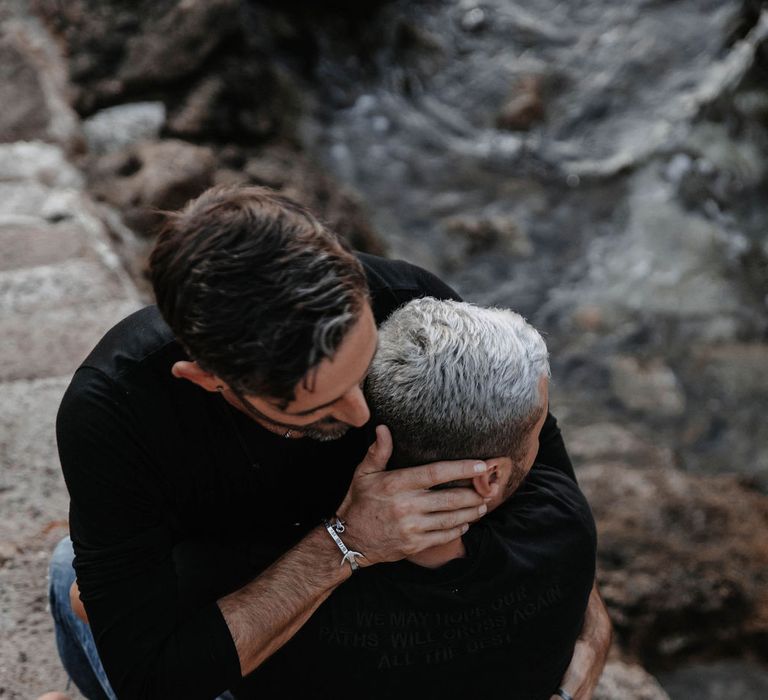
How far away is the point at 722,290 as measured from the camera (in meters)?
5.33

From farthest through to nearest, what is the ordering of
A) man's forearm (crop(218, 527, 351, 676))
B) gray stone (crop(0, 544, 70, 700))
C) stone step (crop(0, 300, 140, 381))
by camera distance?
stone step (crop(0, 300, 140, 381)) < gray stone (crop(0, 544, 70, 700)) < man's forearm (crop(218, 527, 351, 676))

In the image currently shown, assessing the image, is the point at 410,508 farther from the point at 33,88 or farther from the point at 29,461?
the point at 33,88

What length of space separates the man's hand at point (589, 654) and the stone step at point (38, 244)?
2278mm

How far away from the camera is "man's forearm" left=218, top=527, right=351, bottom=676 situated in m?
1.76

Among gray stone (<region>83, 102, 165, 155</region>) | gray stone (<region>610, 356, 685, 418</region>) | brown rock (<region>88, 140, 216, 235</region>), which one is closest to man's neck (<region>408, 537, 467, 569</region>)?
brown rock (<region>88, 140, 216, 235</region>)

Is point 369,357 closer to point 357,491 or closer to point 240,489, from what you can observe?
point 357,491

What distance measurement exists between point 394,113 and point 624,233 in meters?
1.95

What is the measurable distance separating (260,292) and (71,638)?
1.06 m

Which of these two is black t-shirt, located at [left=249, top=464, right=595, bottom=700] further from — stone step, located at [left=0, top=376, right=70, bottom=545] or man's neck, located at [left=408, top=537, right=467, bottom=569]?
stone step, located at [left=0, top=376, right=70, bottom=545]

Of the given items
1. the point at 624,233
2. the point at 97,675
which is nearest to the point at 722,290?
the point at 624,233

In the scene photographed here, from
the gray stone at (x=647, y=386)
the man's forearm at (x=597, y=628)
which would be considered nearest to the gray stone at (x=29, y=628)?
the man's forearm at (x=597, y=628)

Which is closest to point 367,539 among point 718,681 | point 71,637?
point 71,637

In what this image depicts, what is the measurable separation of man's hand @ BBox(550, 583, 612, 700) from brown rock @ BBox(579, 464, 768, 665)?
0.92 meters

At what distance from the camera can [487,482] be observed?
1791mm
